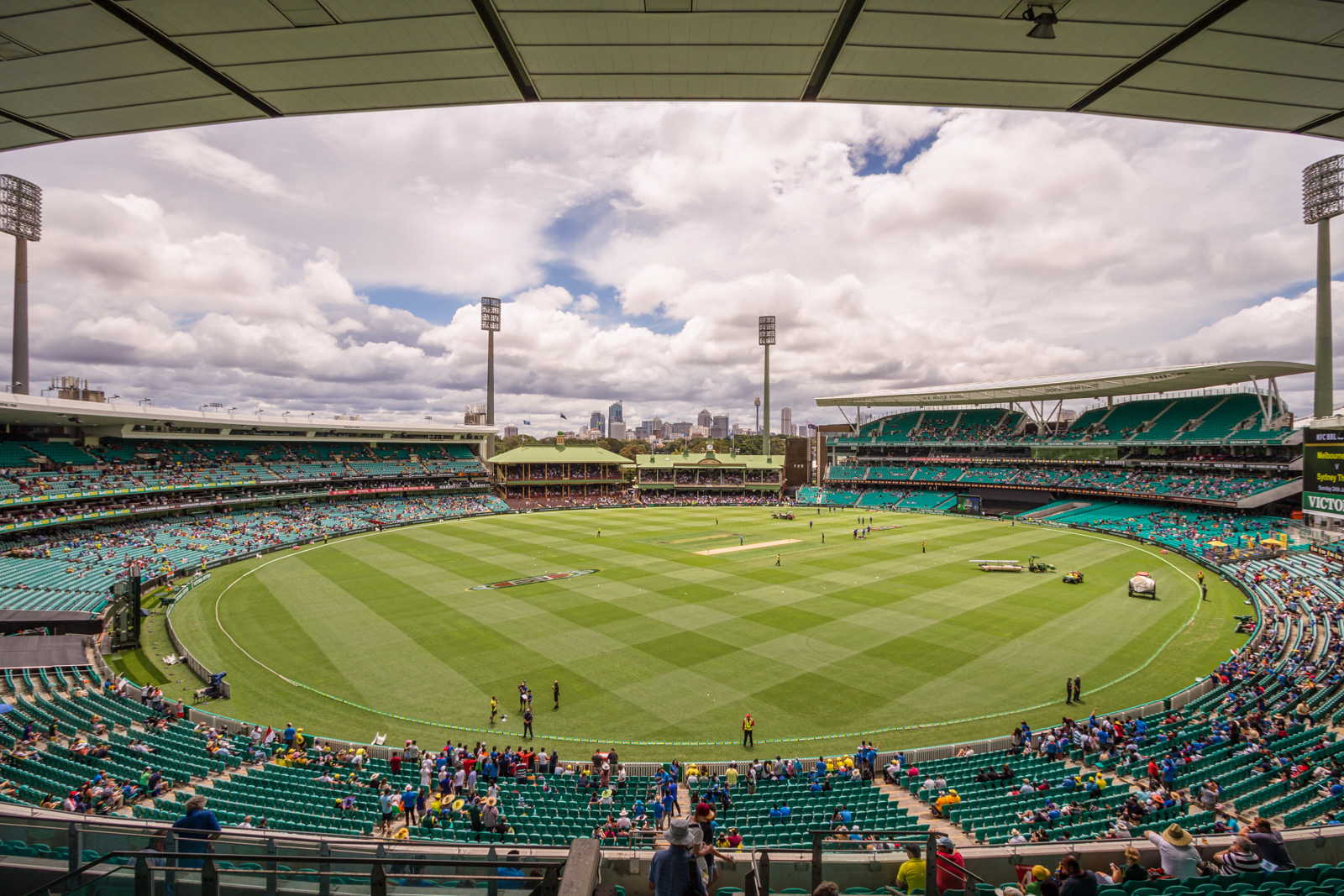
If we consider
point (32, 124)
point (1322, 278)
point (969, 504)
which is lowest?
point (969, 504)

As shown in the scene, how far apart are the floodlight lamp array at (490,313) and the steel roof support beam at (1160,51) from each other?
105 metres

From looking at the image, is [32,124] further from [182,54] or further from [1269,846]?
[1269,846]

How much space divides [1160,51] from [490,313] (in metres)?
106

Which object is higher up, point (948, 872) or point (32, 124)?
point (32, 124)

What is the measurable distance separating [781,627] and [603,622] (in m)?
9.01

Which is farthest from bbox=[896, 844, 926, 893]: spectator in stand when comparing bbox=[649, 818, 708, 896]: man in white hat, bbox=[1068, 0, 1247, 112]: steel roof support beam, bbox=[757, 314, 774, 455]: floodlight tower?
bbox=[757, 314, 774, 455]: floodlight tower

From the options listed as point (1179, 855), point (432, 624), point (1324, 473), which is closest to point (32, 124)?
point (1179, 855)

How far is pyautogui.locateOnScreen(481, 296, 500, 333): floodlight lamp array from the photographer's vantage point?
101000mm

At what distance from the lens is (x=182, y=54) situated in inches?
146

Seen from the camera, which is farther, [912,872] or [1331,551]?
[1331,551]

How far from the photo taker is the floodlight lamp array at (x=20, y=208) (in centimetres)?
5309

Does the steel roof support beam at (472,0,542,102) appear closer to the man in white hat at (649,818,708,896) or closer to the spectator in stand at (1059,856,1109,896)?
the man in white hat at (649,818,708,896)

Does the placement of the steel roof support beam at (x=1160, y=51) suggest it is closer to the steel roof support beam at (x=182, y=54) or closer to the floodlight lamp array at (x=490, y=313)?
the steel roof support beam at (x=182, y=54)

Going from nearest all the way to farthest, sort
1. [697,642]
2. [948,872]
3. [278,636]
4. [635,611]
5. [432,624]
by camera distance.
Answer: [948,872] < [697,642] < [278,636] < [432,624] < [635,611]
